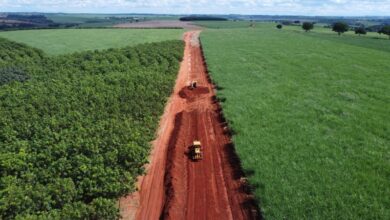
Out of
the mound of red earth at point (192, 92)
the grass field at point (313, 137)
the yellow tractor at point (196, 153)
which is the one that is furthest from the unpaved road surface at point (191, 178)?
the mound of red earth at point (192, 92)

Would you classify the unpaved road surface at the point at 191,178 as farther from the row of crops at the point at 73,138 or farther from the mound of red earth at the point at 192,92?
the mound of red earth at the point at 192,92

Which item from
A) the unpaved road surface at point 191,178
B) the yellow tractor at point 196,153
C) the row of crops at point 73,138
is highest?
the row of crops at point 73,138

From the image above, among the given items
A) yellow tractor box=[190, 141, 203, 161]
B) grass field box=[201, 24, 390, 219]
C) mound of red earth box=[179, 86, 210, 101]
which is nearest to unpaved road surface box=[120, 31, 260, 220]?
yellow tractor box=[190, 141, 203, 161]

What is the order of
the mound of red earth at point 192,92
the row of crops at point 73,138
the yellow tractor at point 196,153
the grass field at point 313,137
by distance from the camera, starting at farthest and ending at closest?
the mound of red earth at point 192,92 < the yellow tractor at point 196,153 < the grass field at point 313,137 < the row of crops at point 73,138

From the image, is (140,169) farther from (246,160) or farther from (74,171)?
(246,160)

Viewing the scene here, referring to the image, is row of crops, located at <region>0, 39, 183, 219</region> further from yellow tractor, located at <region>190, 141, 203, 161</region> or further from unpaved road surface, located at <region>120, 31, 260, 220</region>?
yellow tractor, located at <region>190, 141, 203, 161</region>

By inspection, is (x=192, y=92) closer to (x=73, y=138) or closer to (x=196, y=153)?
(x=196, y=153)

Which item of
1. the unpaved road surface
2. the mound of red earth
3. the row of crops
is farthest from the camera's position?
the mound of red earth
